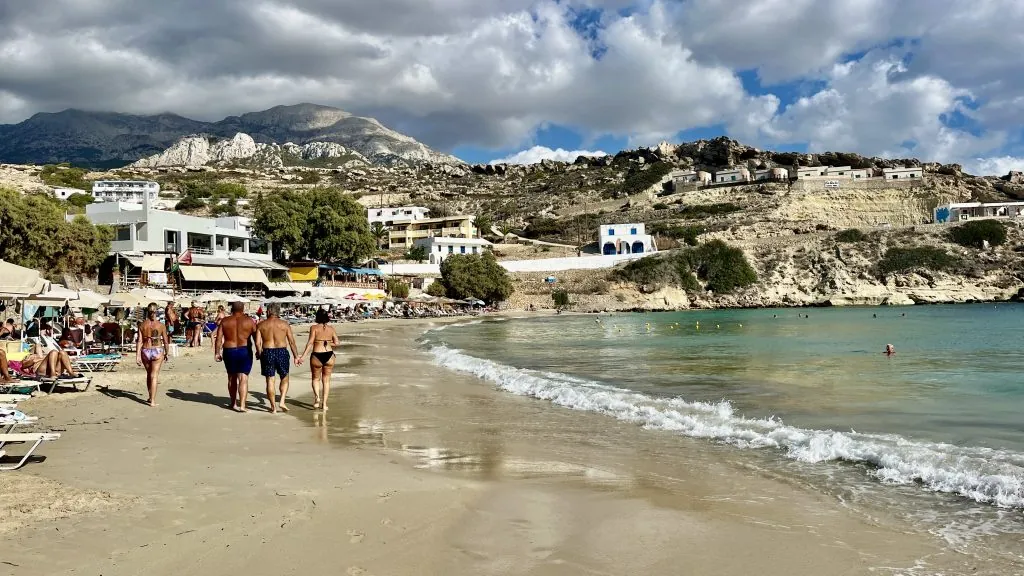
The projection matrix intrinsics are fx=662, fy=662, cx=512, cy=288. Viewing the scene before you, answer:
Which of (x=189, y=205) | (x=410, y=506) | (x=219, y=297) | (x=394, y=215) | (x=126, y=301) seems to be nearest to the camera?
(x=410, y=506)

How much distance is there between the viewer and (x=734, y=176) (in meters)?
108

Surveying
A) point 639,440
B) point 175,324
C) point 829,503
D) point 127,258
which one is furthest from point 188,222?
point 829,503

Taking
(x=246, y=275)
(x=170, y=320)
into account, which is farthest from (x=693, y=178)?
(x=170, y=320)

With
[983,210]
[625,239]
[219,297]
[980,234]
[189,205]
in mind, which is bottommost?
[219,297]

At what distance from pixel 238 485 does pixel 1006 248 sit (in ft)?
284

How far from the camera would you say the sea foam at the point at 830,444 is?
6262mm

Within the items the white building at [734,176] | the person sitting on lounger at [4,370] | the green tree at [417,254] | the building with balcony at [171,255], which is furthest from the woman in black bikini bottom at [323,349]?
the white building at [734,176]

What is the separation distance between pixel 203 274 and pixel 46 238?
900 cm

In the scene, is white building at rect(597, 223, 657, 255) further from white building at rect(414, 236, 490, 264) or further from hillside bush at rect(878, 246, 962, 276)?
hillside bush at rect(878, 246, 962, 276)

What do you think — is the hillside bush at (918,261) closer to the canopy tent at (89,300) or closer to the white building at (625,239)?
the white building at (625,239)

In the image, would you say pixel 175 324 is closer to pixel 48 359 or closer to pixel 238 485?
pixel 48 359

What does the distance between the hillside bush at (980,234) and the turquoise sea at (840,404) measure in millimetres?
55723

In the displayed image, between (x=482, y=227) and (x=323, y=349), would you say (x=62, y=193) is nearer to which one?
(x=482, y=227)

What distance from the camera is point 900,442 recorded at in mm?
8078
